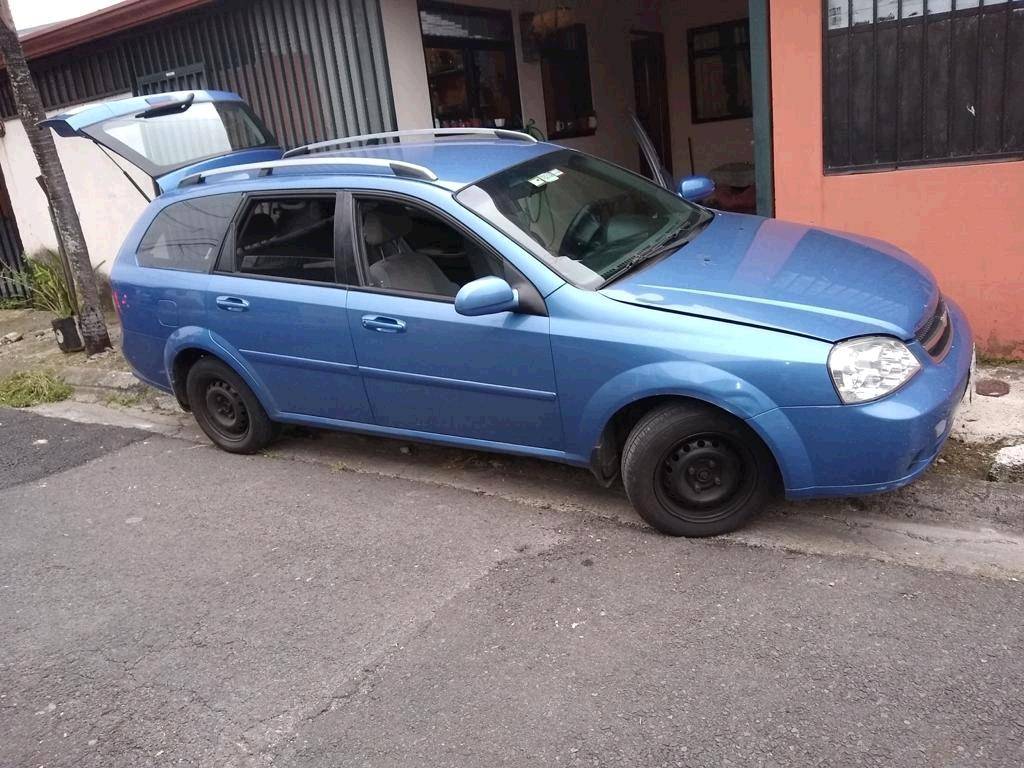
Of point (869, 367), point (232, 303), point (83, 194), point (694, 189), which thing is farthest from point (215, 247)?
point (83, 194)

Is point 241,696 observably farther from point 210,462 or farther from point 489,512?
point 210,462

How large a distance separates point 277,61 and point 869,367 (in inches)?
278

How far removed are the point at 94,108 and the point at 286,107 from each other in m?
2.29

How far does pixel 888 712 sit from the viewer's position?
2.71 metres

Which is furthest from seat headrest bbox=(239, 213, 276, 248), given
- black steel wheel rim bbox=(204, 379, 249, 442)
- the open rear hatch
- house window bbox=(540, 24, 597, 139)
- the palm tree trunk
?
house window bbox=(540, 24, 597, 139)

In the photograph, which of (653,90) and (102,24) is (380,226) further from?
(653,90)

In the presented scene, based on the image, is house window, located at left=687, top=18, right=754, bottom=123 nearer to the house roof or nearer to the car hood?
the house roof

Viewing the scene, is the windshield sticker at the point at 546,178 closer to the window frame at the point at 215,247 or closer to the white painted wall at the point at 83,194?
the window frame at the point at 215,247

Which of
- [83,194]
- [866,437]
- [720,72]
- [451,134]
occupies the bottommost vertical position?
[866,437]

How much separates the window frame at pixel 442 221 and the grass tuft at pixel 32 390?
427 cm

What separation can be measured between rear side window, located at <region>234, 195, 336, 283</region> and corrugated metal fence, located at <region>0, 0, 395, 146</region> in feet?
11.1

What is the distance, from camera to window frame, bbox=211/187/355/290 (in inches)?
181

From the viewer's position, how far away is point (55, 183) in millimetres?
7734

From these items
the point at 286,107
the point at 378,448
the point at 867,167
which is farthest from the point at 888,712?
the point at 286,107
